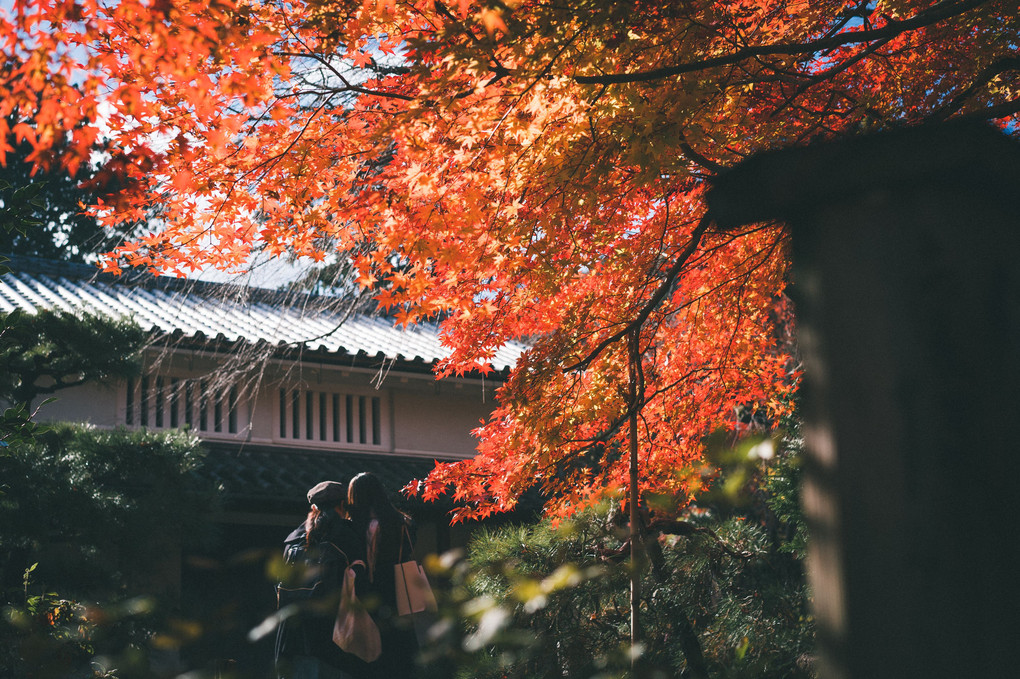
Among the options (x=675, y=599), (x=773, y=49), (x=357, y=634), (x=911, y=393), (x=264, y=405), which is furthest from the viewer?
(x=264, y=405)

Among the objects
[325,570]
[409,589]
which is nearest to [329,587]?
[325,570]

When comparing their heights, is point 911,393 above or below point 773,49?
below

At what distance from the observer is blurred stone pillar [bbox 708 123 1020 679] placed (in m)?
1.30

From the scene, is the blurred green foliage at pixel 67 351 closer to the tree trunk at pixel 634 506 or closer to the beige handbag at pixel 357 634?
the beige handbag at pixel 357 634

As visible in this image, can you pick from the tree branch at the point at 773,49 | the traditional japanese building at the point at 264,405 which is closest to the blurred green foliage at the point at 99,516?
the traditional japanese building at the point at 264,405

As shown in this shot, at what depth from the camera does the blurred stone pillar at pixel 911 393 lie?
1.30m

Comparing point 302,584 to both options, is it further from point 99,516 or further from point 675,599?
point 99,516

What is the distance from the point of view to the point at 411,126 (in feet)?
15.1

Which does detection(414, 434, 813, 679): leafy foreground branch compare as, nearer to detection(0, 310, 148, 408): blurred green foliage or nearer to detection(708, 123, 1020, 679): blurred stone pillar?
detection(708, 123, 1020, 679): blurred stone pillar

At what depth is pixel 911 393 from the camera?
136cm

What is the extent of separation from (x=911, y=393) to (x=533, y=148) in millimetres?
3365

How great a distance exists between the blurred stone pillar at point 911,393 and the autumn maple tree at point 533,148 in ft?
7.12

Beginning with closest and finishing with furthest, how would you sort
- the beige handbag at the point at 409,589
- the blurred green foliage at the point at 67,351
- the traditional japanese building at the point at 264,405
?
the beige handbag at the point at 409,589 → the blurred green foliage at the point at 67,351 → the traditional japanese building at the point at 264,405

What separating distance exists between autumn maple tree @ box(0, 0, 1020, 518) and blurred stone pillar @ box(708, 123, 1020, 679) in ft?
7.12
